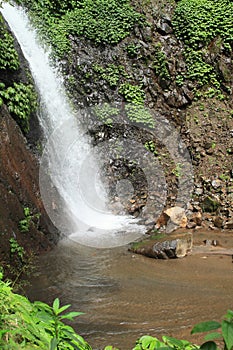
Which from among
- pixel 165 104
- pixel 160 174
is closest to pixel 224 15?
pixel 165 104

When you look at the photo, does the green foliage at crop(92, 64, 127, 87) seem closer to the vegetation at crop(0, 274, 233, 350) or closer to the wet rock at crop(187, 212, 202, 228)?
the wet rock at crop(187, 212, 202, 228)

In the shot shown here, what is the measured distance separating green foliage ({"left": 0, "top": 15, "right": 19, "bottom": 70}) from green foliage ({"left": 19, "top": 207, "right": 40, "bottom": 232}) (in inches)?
127

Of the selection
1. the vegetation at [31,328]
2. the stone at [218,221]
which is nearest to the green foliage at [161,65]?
the stone at [218,221]

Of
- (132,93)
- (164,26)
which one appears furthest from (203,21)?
(132,93)

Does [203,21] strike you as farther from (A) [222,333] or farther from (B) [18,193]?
(A) [222,333]

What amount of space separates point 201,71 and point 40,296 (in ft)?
29.4

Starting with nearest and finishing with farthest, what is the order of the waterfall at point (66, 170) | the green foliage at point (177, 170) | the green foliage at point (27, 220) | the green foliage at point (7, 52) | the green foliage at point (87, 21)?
the green foliage at point (27, 220), the green foliage at point (7, 52), the waterfall at point (66, 170), the green foliage at point (177, 170), the green foliage at point (87, 21)

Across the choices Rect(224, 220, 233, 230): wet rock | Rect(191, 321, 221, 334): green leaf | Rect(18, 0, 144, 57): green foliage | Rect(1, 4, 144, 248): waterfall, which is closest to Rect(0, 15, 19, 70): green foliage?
Rect(1, 4, 144, 248): waterfall

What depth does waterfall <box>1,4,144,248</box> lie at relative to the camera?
22.5ft

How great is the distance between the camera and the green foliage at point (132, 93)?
34.2ft

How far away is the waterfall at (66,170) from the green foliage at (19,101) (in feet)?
3.17

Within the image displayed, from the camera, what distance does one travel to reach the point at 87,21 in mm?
11102

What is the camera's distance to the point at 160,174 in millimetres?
9547

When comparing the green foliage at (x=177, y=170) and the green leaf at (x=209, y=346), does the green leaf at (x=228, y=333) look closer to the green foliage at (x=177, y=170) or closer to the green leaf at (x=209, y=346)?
the green leaf at (x=209, y=346)
